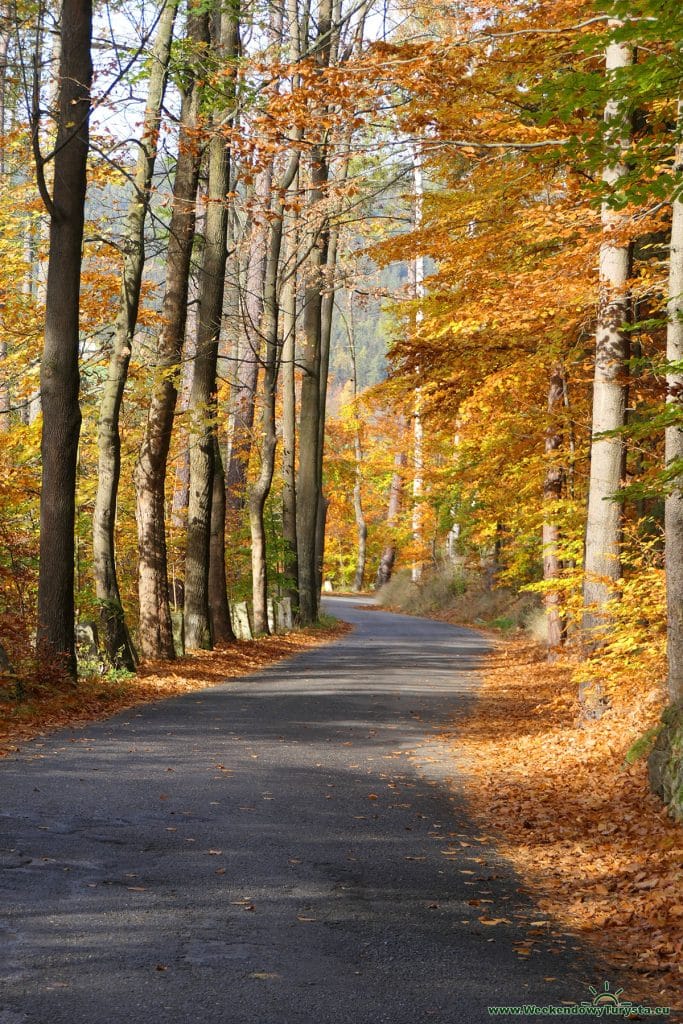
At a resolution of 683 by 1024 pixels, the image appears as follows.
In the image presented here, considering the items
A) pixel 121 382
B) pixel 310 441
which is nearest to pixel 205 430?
pixel 121 382

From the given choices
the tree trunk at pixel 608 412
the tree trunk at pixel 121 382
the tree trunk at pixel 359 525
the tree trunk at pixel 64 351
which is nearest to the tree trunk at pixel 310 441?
the tree trunk at pixel 121 382

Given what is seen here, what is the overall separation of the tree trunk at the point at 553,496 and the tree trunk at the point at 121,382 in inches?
252

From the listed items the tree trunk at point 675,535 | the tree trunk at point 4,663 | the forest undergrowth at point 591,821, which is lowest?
the forest undergrowth at point 591,821

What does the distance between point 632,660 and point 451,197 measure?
8310mm

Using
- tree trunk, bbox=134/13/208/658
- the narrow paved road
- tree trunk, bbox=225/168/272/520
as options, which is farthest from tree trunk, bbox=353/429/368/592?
the narrow paved road

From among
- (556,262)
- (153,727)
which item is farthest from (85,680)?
(556,262)

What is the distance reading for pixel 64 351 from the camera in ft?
44.9

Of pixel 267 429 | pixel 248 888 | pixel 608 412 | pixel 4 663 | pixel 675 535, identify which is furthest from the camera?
pixel 267 429

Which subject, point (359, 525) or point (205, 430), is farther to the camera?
point (359, 525)

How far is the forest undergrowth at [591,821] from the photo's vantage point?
18.3ft

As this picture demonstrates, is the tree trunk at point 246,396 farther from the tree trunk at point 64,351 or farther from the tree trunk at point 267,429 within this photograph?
the tree trunk at point 64,351

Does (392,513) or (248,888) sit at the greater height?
(392,513)

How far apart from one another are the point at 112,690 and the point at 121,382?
4850 mm

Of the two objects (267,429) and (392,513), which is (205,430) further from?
(392,513)
